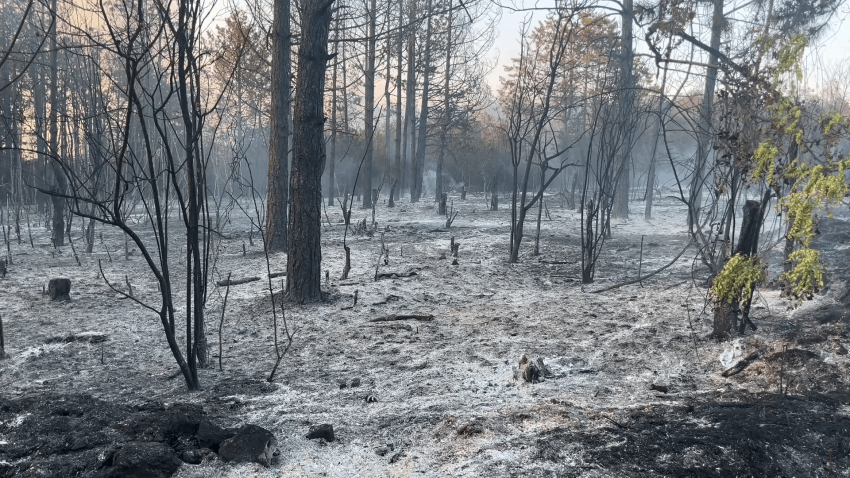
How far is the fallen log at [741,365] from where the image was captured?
3.30 meters

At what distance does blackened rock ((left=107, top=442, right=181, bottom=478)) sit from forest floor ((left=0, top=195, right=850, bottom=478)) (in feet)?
0.21

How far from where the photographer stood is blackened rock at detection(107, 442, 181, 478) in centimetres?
221

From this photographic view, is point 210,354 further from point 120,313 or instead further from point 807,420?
point 807,420

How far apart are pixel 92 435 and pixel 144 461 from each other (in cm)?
47

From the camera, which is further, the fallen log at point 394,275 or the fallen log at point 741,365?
the fallen log at point 394,275

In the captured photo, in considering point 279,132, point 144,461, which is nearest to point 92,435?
point 144,461

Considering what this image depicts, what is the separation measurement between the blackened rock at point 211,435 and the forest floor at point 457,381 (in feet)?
0.52

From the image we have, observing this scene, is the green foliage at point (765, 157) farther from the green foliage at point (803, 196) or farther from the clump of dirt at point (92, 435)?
the clump of dirt at point (92, 435)

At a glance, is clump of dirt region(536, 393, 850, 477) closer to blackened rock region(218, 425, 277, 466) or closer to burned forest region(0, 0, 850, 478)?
burned forest region(0, 0, 850, 478)

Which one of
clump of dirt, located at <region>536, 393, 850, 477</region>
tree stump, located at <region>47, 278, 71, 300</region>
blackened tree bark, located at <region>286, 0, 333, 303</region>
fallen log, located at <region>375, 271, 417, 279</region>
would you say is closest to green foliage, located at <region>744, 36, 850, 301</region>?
clump of dirt, located at <region>536, 393, 850, 477</region>

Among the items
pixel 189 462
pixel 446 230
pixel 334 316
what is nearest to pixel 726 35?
→ pixel 446 230

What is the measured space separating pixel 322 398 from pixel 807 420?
2.42 m

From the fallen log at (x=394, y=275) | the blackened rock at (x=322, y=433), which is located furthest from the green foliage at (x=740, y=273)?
the fallen log at (x=394, y=275)

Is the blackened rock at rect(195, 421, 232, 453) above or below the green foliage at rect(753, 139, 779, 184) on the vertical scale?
below
